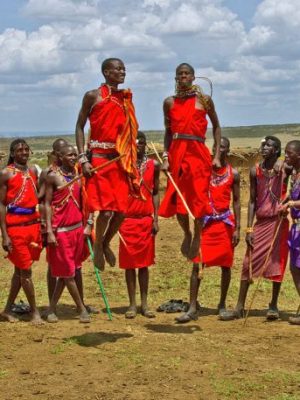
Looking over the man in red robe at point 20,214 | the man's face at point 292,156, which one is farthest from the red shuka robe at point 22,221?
the man's face at point 292,156

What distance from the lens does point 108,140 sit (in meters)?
7.32

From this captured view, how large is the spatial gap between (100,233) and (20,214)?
1.59 meters

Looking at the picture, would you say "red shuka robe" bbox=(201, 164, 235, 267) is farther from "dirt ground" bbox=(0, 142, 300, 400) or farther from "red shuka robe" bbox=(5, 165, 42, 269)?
"red shuka robe" bbox=(5, 165, 42, 269)

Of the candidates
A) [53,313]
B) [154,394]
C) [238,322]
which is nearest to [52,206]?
[53,313]

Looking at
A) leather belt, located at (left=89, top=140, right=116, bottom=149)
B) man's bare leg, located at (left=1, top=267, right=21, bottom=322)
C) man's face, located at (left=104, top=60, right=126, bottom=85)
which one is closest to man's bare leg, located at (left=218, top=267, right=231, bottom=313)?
man's bare leg, located at (left=1, top=267, right=21, bottom=322)

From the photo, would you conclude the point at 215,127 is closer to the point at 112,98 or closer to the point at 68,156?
the point at 112,98

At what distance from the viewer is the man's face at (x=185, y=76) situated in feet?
25.6

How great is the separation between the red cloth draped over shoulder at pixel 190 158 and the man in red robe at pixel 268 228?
3.77ft

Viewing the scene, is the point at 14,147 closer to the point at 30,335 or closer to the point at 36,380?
the point at 30,335

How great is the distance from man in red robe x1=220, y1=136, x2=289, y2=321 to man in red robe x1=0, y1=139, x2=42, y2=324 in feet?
8.34

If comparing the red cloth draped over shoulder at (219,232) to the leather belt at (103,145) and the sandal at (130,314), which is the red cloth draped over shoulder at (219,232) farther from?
the leather belt at (103,145)

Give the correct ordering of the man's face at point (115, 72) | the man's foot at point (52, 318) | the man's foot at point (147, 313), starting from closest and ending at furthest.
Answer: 1. the man's face at point (115, 72)
2. the man's foot at point (52, 318)
3. the man's foot at point (147, 313)

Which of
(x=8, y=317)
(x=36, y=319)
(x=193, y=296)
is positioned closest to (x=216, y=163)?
(x=193, y=296)

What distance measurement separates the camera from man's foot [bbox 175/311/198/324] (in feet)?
28.9
